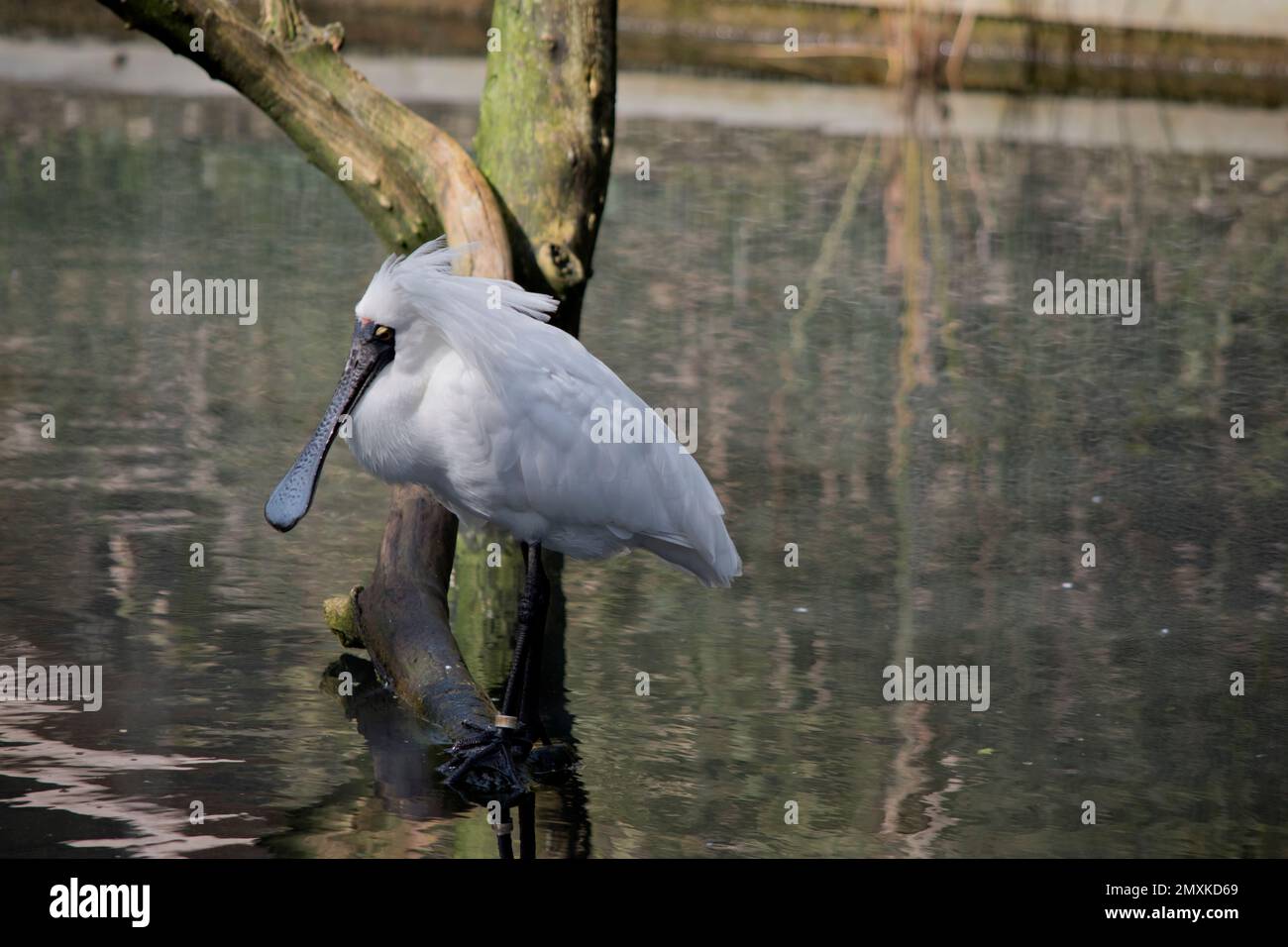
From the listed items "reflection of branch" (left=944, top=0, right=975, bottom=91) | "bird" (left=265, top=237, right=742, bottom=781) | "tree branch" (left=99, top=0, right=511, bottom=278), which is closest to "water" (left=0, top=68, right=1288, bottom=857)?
"bird" (left=265, top=237, right=742, bottom=781)

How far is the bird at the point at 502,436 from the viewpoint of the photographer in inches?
217

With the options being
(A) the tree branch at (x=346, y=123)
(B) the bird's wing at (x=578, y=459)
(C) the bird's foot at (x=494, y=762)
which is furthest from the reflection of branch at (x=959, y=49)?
(C) the bird's foot at (x=494, y=762)

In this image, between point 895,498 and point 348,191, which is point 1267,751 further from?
point 348,191

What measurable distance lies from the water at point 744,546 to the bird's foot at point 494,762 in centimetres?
→ 13

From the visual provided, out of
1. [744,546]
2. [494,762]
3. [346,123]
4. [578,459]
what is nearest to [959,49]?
[744,546]

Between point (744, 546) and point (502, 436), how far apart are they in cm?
241

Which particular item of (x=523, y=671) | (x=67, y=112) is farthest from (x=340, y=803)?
(x=67, y=112)

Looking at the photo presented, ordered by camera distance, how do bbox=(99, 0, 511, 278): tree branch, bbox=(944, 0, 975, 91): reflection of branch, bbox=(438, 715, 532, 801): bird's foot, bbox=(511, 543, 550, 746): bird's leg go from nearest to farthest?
bbox=(438, 715, 532, 801): bird's foot → bbox=(511, 543, 550, 746): bird's leg → bbox=(99, 0, 511, 278): tree branch → bbox=(944, 0, 975, 91): reflection of branch

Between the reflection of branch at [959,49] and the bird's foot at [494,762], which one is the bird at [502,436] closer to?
the bird's foot at [494,762]

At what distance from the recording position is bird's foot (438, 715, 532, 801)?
17.8ft

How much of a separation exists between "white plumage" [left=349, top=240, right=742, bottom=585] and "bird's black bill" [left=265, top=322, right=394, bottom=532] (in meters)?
0.04

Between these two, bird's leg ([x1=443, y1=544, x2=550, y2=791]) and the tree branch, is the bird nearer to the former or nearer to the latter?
bird's leg ([x1=443, y1=544, x2=550, y2=791])

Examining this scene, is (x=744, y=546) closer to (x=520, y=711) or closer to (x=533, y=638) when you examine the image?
(x=533, y=638)
